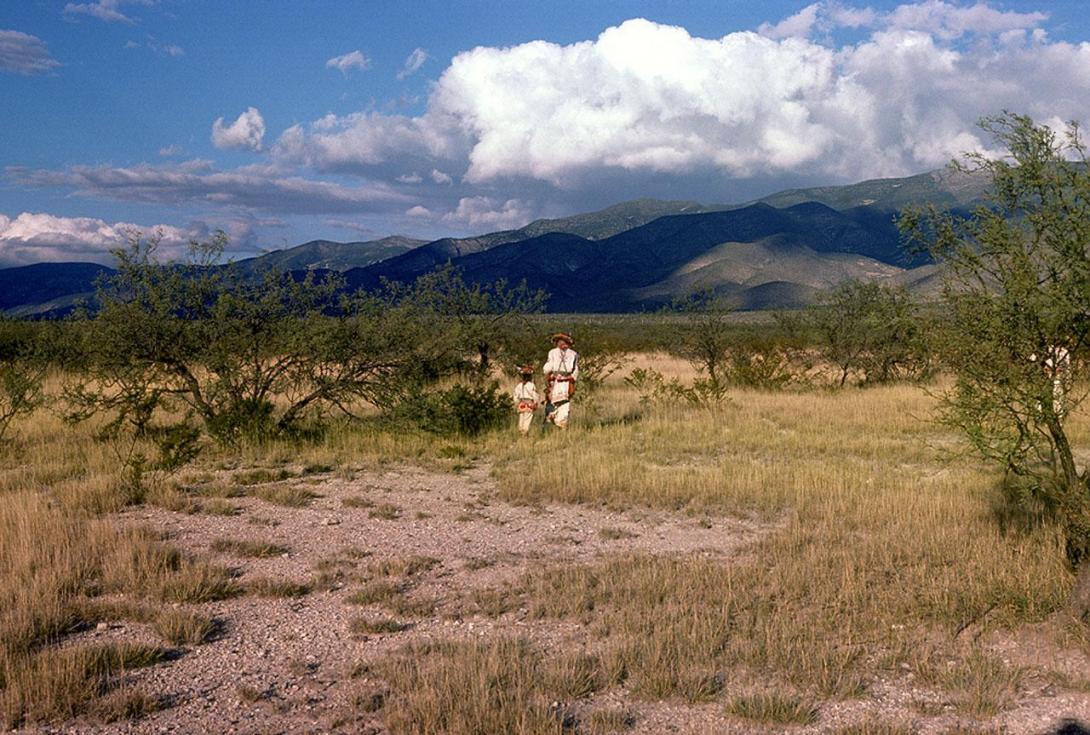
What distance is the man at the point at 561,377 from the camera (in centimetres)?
1513

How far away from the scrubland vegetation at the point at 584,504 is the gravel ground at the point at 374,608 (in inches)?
2.9

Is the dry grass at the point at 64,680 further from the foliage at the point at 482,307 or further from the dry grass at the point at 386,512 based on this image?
the foliage at the point at 482,307

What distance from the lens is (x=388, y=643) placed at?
5.70m

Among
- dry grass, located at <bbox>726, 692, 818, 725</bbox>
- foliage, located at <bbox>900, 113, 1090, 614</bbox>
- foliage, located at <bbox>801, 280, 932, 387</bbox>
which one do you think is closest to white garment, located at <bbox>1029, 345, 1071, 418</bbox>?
foliage, located at <bbox>900, 113, 1090, 614</bbox>

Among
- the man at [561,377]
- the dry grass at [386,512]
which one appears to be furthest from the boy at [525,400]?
the dry grass at [386,512]

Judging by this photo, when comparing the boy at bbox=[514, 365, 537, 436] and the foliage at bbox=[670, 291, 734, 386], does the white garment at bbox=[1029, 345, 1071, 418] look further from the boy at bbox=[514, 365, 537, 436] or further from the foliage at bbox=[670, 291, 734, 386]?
the foliage at bbox=[670, 291, 734, 386]

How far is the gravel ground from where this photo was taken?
4641 mm

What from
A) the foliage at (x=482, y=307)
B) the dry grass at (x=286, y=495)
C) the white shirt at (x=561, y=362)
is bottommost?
the dry grass at (x=286, y=495)

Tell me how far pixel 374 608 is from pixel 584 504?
4053 mm

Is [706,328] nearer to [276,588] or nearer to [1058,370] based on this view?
[1058,370]

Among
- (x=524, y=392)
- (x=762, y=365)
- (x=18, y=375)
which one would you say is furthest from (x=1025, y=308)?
(x=762, y=365)

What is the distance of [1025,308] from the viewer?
6.30 m

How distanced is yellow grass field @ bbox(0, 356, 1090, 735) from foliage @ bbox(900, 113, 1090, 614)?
3.22ft

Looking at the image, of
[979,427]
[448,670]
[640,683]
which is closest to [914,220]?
[979,427]
